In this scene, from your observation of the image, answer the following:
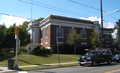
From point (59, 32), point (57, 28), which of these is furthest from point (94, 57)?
point (57, 28)

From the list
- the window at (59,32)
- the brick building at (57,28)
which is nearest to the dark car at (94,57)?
the brick building at (57,28)

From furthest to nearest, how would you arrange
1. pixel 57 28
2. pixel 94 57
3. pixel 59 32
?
pixel 59 32 → pixel 57 28 → pixel 94 57

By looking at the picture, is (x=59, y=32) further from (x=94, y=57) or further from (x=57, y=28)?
(x=94, y=57)

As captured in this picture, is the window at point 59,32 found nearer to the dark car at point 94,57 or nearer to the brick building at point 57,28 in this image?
the brick building at point 57,28

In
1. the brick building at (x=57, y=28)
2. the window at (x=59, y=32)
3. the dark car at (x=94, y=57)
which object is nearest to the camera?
the dark car at (x=94, y=57)

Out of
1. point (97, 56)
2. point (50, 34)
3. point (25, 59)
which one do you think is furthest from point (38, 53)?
point (97, 56)

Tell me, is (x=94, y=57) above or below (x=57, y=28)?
below

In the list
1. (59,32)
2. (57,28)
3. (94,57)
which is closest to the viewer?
(94,57)

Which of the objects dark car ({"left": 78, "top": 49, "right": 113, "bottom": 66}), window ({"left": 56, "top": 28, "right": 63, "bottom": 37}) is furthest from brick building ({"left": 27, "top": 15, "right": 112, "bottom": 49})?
dark car ({"left": 78, "top": 49, "right": 113, "bottom": 66})

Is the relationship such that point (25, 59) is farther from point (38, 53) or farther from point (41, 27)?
point (41, 27)

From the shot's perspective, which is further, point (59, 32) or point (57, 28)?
point (59, 32)

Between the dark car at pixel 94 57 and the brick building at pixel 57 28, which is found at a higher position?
the brick building at pixel 57 28

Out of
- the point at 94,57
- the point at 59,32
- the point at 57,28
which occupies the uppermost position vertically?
the point at 57,28

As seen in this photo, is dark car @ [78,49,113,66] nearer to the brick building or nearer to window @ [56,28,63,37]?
the brick building
